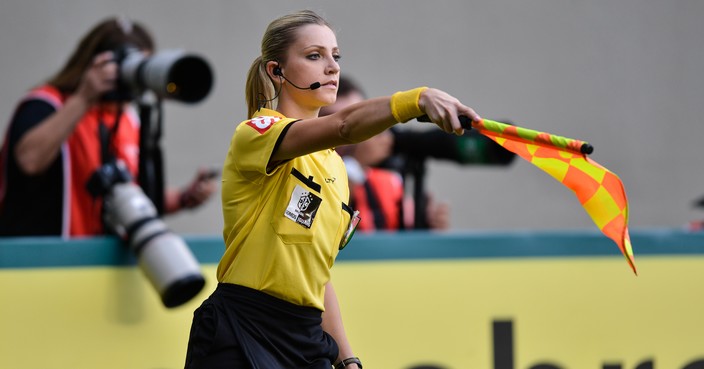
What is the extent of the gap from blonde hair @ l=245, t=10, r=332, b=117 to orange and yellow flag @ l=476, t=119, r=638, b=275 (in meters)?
0.62

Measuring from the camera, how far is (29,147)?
4.61m

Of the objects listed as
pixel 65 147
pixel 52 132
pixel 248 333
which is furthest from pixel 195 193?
pixel 248 333

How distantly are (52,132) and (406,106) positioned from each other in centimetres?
223

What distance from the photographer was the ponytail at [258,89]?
10.6 feet

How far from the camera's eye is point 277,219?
10.2ft

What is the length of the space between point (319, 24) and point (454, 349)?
6.62 ft

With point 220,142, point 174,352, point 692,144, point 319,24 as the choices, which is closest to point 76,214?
point 174,352

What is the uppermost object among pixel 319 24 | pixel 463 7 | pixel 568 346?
pixel 463 7

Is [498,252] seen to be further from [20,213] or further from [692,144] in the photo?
[692,144]

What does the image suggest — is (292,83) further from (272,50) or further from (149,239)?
(149,239)

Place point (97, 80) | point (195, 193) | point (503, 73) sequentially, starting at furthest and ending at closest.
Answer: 1. point (503, 73)
2. point (195, 193)
3. point (97, 80)

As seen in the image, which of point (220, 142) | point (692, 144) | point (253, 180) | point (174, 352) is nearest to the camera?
point (253, 180)

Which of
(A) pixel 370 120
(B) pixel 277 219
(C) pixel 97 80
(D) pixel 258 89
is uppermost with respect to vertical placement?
(C) pixel 97 80

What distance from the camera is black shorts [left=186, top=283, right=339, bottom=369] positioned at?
3.15m
